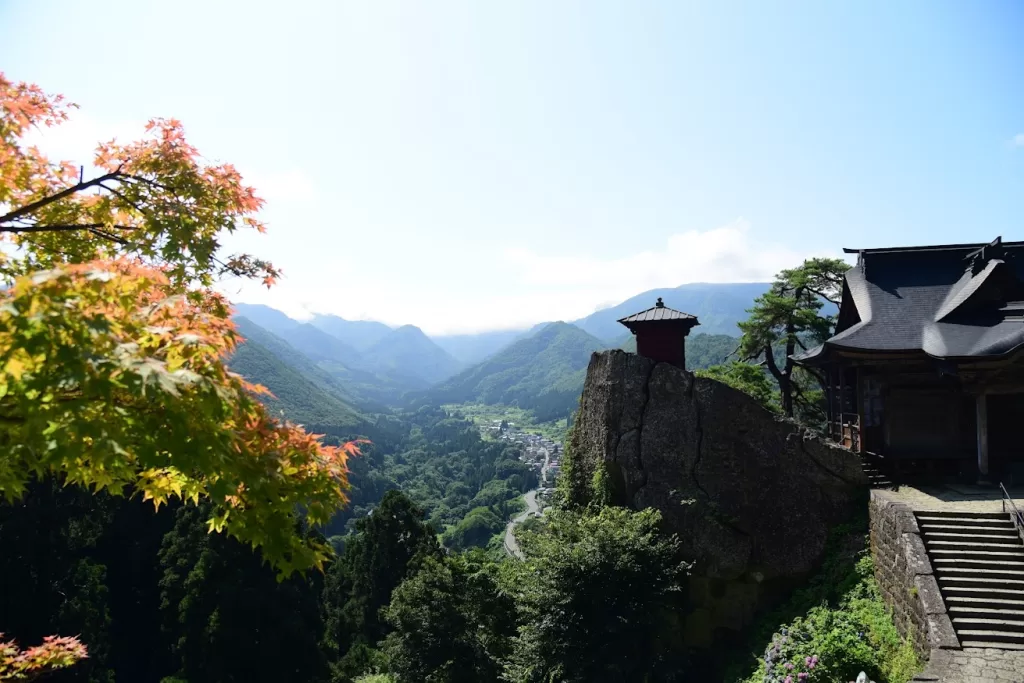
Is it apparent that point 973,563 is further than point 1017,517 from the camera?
No

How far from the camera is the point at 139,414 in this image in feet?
12.1

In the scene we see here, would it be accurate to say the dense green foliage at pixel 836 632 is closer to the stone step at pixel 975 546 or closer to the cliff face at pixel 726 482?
the cliff face at pixel 726 482

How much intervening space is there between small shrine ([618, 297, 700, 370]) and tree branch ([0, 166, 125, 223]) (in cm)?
1255

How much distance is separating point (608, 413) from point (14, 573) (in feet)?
79.3

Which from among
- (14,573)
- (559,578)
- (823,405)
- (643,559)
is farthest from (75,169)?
(823,405)

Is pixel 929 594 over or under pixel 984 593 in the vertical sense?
over

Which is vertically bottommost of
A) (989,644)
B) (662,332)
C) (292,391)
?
(292,391)

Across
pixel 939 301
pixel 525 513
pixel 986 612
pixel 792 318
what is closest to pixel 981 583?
pixel 986 612

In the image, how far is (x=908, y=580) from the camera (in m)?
9.49

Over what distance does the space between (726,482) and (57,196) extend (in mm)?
13191

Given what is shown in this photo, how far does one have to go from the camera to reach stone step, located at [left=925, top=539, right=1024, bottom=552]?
9789 mm

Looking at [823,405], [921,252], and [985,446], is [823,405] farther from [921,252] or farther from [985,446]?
[985,446]

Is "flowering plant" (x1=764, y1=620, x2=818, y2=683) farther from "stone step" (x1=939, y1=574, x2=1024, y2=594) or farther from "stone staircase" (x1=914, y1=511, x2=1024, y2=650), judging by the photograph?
"stone step" (x1=939, y1=574, x2=1024, y2=594)

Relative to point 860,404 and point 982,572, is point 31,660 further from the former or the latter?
point 860,404
